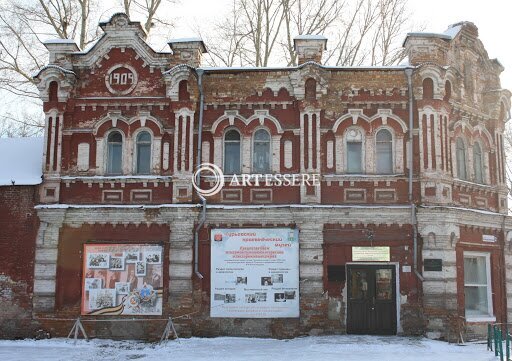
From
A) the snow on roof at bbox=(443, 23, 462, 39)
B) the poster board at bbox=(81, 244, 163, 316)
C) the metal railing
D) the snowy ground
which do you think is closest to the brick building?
the poster board at bbox=(81, 244, 163, 316)

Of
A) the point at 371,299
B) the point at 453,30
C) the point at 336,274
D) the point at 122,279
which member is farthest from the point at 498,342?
the point at 122,279

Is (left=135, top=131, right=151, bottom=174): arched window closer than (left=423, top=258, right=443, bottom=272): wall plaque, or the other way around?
(left=423, top=258, right=443, bottom=272): wall plaque

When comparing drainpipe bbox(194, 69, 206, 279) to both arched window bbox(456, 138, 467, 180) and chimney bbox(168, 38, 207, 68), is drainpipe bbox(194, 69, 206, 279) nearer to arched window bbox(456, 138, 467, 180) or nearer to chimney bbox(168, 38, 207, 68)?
chimney bbox(168, 38, 207, 68)

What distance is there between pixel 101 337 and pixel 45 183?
14.2 ft

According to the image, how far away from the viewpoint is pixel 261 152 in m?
15.5

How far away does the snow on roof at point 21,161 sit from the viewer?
15.5 meters

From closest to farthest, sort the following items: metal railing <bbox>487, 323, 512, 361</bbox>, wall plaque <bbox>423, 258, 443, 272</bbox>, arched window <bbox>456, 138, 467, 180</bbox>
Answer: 1. metal railing <bbox>487, 323, 512, 361</bbox>
2. wall plaque <bbox>423, 258, 443, 272</bbox>
3. arched window <bbox>456, 138, 467, 180</bbox>

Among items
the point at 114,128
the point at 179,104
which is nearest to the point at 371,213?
the point at 179,104

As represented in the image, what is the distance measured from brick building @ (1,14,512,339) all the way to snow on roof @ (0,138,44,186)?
26.5 inches

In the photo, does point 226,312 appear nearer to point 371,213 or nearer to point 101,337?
point 101,337

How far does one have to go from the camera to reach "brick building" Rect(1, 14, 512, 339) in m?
14.5

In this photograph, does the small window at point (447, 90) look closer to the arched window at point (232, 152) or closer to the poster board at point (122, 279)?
the arched window at point (232, 152)

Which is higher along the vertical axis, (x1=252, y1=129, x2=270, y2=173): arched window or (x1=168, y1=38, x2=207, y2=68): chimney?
(x1=168, y1=38, x2=207, y2=68): chimney

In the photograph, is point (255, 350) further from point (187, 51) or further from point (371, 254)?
point (187, 51)
